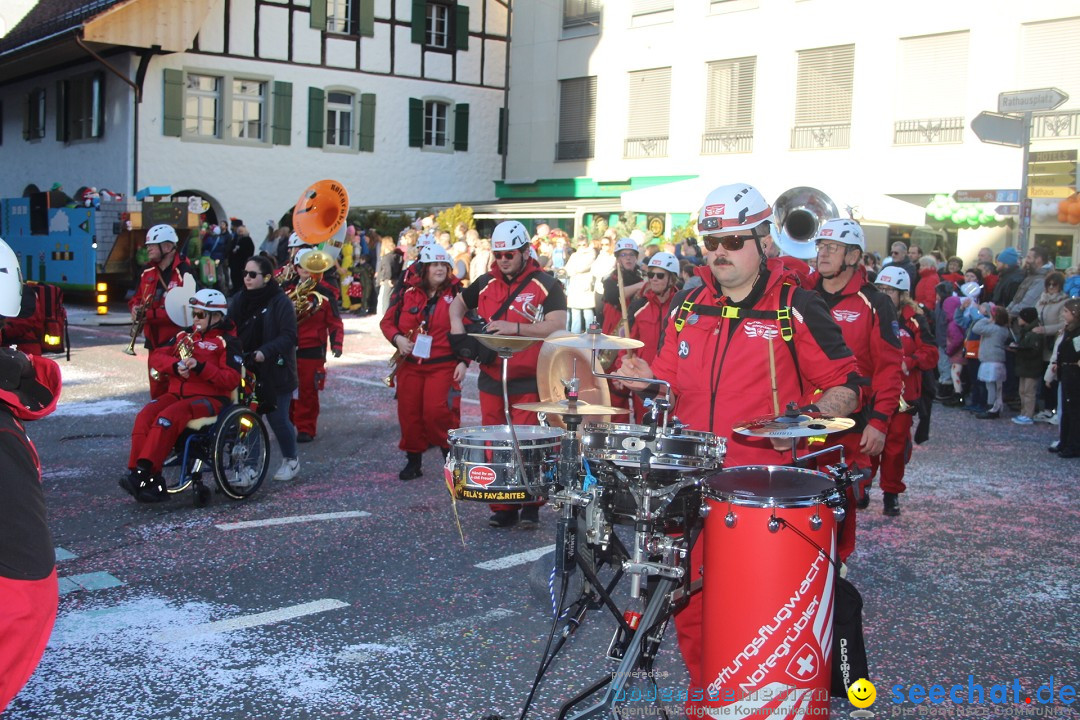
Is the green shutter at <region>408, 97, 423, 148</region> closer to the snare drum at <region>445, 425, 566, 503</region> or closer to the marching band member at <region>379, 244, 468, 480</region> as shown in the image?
the marching band member at <region>379, 244, 468, 480</region>

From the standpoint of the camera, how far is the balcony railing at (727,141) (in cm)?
2948

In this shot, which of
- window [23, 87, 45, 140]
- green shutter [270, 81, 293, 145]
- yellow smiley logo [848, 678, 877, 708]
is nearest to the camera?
yellow smiley logo [848, 678, 877, 708]

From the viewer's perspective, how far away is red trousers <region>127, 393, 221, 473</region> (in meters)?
7.48

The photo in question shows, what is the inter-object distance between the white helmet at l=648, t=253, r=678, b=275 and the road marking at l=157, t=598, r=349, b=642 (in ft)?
16.6

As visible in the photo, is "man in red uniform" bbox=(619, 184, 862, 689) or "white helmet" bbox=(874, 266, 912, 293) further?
"white helmet" bbox=(874, 266, 912, 293)

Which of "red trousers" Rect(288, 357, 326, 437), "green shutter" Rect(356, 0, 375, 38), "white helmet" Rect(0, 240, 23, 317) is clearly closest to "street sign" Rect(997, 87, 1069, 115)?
"red trousers" Rect(288, 357, 326, 437)

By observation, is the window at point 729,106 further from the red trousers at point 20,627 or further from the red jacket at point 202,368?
the red trousers at point 20,627

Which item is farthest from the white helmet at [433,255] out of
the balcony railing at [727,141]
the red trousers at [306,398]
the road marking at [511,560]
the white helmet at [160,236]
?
the balcony railing at [727,141]

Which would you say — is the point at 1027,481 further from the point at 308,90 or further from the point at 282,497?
the point at 308,90

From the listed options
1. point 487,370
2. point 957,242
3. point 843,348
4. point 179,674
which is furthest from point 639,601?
point 957,242

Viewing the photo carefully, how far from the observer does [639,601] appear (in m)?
4.11

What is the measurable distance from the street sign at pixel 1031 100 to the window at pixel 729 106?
17137mm

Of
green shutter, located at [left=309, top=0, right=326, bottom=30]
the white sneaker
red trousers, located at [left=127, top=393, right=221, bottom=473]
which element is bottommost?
the white sneaker

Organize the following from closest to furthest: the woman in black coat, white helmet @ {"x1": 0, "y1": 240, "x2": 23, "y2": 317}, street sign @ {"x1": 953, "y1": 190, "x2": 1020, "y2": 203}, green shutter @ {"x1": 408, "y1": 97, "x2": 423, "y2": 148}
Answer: white helmet @ {"x1": 0, "y1": 240, "x2": 23, "y2": 317}, the woman in black coat, street sign @ {"x1": 953, "y1": 190, "x2": 1020, "y2": 203}, green shutter @ {"x1": 408, "y1": 97, "x2": 423, "y2": 148}
